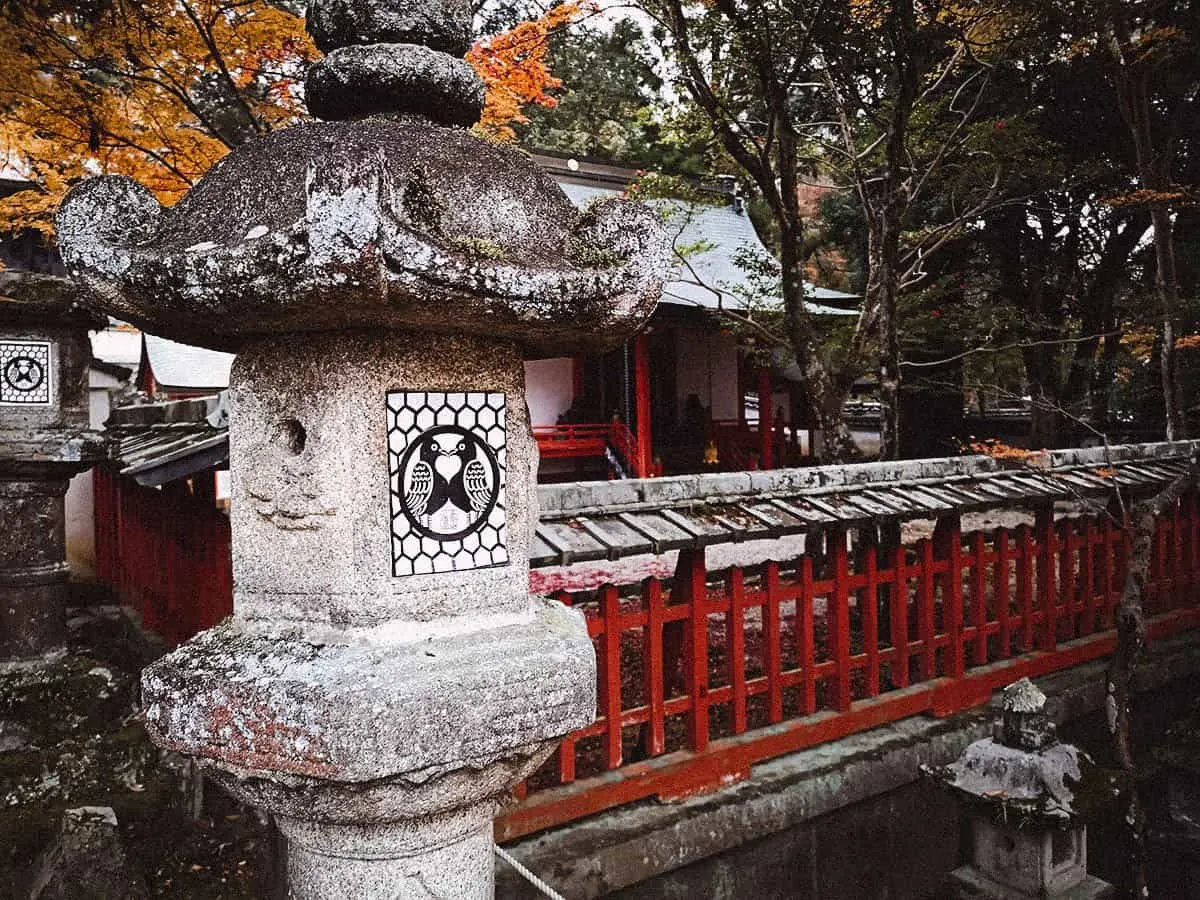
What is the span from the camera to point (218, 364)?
71.7ft

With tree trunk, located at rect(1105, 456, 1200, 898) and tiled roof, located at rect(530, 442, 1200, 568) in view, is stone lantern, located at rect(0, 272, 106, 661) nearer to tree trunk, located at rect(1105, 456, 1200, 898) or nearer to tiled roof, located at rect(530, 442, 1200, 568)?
tiled roof, located at rect(530, 442, 1200, 568)

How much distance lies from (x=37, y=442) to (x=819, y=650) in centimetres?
658

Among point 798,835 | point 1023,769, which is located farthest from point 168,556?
point 1023,769

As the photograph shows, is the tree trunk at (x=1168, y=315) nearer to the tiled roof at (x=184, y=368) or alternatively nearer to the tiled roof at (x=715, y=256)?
the tiled roof at (x=715, y=256)

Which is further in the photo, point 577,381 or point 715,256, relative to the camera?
point 715,256

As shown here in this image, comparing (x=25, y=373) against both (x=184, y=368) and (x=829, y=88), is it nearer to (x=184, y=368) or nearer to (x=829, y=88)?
(x=829, y=88)

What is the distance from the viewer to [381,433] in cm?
212

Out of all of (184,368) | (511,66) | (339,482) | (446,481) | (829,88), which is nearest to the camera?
(339,482)

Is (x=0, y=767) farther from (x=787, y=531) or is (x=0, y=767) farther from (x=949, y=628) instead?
Answer: (x=949, y=628)

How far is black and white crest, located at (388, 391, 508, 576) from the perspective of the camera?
7.06ft

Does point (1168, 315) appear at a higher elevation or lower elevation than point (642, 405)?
higher

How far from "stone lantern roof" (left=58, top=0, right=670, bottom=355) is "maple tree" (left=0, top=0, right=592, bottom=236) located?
485cm

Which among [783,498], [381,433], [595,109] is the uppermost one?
[595,109]

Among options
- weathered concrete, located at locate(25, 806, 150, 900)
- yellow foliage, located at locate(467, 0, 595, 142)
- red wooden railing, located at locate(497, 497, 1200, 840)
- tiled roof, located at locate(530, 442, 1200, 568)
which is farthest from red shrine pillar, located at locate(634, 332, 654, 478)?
weathered concrete, located at locate(25, 806, 150, 900)
